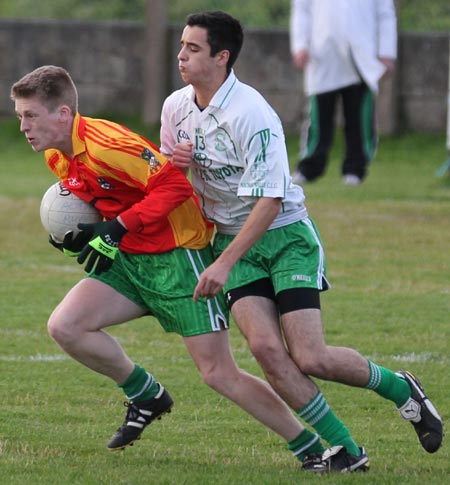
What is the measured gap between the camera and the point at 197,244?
211 inches

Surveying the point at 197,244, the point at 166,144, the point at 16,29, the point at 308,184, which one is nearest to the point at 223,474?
the point at 197,244

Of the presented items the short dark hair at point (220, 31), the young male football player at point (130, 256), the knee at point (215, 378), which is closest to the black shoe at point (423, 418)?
the young male football player at point (130, 256)

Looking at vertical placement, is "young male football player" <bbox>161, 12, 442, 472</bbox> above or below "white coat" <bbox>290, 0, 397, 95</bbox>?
above

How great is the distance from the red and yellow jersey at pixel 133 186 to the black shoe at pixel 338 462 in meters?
1.01

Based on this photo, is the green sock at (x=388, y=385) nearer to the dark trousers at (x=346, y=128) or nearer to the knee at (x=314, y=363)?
the knee at (x=314, y=363)

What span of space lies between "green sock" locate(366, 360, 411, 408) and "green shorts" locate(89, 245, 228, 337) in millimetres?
624

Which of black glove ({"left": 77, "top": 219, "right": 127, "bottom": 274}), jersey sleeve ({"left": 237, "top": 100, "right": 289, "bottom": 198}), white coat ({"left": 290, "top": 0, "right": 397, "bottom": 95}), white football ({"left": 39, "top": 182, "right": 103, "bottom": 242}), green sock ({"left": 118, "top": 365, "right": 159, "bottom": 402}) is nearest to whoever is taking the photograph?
jersey sleeve ({"left": 237, "top": 100, "right": 289, "bottom": 198})

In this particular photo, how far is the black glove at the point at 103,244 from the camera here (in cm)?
511

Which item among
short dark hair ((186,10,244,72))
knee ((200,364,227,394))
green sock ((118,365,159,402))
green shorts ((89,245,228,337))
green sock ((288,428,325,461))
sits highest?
short dark hair ((186,10,244,72))

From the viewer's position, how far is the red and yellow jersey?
16.9 feet

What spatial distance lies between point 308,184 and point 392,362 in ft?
21.8

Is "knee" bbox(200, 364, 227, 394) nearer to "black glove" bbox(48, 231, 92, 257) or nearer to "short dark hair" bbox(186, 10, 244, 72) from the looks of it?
"black glove" bbox(48, 231, 92, 257)

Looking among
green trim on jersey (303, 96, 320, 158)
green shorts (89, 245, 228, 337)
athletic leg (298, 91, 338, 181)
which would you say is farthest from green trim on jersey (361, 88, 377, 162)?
green shorts (89, 245, 228, 337)

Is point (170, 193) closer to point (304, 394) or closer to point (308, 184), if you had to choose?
point (304, 394)
